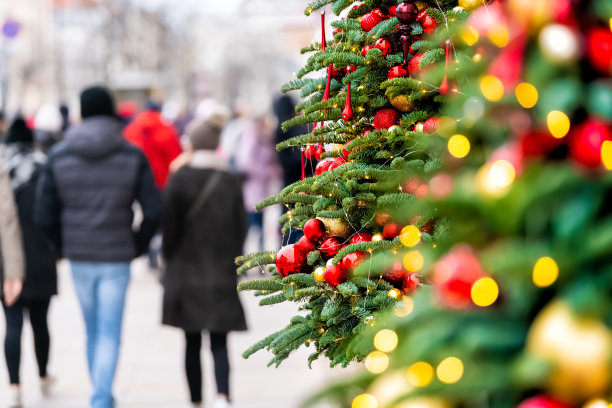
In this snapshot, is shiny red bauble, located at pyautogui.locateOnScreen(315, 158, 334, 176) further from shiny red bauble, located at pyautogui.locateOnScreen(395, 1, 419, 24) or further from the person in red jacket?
the person in red jacket

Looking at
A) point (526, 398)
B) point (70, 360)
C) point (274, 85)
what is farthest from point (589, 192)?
point (274, 85)

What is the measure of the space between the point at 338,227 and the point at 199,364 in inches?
124

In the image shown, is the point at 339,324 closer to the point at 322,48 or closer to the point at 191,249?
the point at 322,48

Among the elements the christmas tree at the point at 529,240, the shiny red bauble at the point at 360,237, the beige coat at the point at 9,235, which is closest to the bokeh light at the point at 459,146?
the christmas tree at the point at 529,240

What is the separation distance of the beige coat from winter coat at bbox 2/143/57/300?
423 mm

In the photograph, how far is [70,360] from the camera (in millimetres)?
7754

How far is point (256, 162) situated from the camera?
41.5 ft

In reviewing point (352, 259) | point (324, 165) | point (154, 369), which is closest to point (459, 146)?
point (352, 259)

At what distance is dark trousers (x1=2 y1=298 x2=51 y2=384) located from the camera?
20.8 ft

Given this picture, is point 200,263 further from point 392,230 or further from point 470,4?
point 470,4

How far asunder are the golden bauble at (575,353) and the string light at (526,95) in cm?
29

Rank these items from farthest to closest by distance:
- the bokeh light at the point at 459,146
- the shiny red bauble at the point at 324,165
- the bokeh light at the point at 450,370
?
the shiny red bauble at the point at 324,165, the bokeh light at the point at 459,146, the bokeh light at the point at 450,370

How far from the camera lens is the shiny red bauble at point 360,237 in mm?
3008

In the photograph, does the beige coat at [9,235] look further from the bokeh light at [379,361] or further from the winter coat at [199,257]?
the bokeh light at [379,361]
